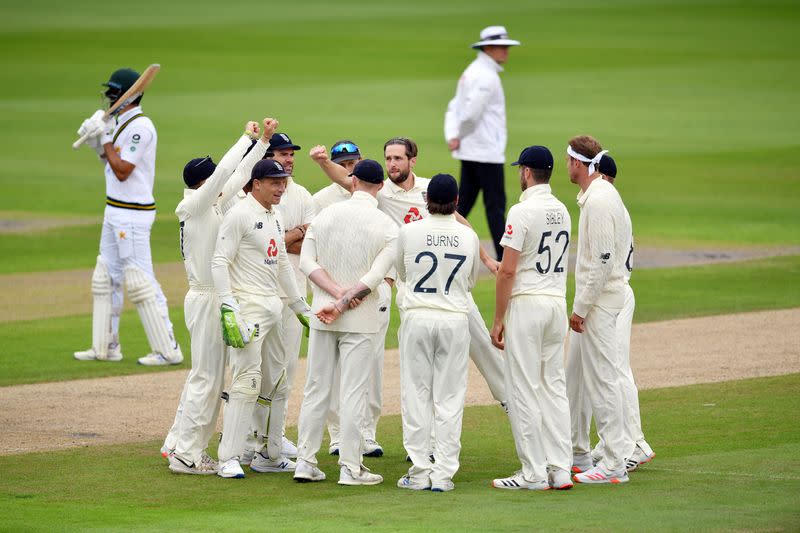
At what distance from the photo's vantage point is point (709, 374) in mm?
12898

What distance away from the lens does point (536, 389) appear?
9.47m

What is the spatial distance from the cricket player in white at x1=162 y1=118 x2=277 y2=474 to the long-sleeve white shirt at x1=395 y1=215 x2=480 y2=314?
1.38 m

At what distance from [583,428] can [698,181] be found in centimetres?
1687

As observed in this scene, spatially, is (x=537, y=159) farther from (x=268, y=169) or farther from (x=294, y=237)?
(x=294, y=237)

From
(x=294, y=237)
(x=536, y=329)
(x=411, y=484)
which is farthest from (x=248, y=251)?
(x=536, y=329)

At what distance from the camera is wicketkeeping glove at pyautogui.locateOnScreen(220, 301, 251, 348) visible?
9.53 metres

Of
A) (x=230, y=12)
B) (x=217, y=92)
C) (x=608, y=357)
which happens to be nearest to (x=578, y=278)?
(x=608, y=357)

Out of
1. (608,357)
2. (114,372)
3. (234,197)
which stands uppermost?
(234,197)

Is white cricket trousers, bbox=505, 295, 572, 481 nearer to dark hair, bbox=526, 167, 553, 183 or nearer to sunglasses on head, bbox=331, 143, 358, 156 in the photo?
dark hair, bbox=526, 167, 553, 183

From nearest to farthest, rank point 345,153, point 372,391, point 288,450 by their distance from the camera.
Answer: point 288,450, point 372,391, point 345,153

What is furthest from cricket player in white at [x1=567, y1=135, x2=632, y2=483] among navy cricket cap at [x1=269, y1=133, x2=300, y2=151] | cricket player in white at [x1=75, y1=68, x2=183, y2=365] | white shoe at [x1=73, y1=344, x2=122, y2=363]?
white shoe at [x1=73, y1=344, x2=122, y2=363]

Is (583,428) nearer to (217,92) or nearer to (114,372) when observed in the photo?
(114,372)

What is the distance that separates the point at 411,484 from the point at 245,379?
135cm

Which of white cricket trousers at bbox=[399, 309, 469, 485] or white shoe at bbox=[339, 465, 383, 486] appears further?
white shoe at bbox=[339, 465, 383, 486]
